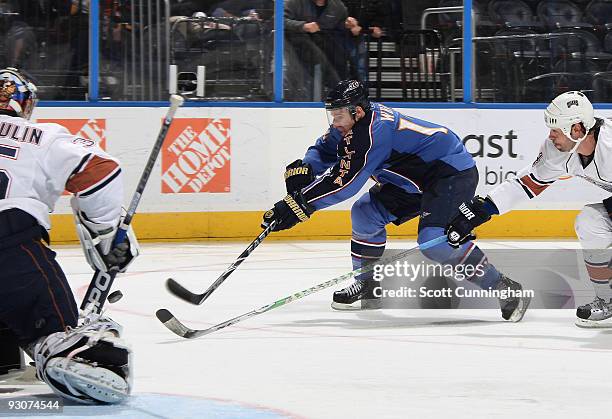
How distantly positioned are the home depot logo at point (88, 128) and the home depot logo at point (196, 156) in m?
0.41

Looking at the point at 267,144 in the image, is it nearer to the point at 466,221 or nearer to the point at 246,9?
the point at 246,9

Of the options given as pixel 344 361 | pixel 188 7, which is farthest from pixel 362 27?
pixel 344 361

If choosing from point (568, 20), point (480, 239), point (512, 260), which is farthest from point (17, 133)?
point (568, 20)

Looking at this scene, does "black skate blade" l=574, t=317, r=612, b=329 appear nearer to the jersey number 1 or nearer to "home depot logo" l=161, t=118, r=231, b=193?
the jersey number 1

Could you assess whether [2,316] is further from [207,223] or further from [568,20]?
[568,20]

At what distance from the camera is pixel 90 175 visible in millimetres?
3242

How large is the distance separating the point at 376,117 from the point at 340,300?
891 mm

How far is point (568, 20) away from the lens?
8.66m

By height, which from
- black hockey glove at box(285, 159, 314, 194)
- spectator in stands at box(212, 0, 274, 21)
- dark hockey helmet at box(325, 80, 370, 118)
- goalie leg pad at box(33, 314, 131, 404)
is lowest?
goalie leg pad at box(33, 314, 131, 404)

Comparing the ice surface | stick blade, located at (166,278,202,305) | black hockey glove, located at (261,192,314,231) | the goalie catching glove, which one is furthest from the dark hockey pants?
black hockey glove, located at (261,192,314,231)

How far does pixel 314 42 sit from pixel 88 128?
5.48ft

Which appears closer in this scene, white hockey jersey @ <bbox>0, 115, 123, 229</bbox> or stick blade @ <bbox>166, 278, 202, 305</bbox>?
white hockey jersey @ <bbox>0, 115, 123, 229</bbox>

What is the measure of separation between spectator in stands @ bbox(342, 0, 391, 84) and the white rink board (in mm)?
425

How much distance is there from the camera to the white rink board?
784cm
